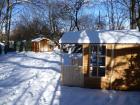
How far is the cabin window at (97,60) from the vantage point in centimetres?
1658

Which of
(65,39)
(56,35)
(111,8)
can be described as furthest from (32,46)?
(65,39)

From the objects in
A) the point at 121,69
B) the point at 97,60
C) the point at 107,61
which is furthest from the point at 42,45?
the point at 121,69

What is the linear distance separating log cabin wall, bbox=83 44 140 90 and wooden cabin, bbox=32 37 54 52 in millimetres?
41966

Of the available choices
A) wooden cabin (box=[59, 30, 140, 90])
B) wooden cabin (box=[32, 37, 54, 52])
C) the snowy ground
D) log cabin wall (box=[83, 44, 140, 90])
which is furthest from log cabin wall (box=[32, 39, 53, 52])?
log cabin wall (box=[83, 44, 140, 90])

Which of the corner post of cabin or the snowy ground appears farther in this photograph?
the corner post of cabin

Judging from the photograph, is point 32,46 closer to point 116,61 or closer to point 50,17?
point 50,17

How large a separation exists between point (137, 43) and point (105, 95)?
9.94ft

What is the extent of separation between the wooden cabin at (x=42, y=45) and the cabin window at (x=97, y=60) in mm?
41644

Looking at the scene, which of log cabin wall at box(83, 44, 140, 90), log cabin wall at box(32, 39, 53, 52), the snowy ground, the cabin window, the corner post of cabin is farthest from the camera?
log cabin wall at box(32, 39, 53, 52)

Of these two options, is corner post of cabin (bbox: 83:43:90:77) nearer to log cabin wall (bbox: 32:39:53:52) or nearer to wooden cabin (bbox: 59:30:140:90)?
wooden cabin (bbox: 59:30:140:90)

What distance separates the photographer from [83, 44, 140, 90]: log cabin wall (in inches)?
638

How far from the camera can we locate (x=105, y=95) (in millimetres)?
14828

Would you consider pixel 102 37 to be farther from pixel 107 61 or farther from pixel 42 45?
pixel 42 45

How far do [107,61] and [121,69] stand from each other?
0.77 m
